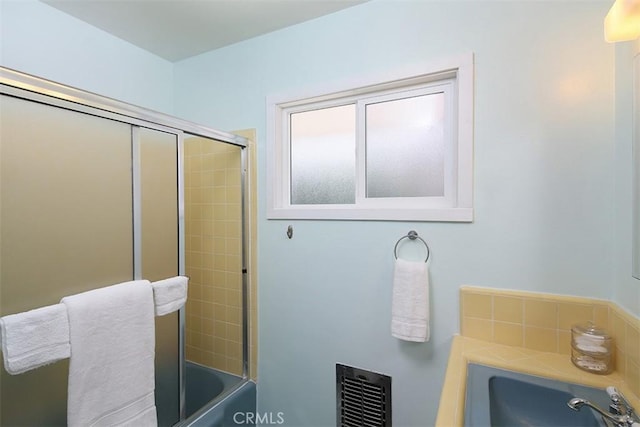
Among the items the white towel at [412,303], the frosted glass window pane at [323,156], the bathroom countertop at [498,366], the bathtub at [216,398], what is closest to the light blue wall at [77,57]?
the frosted glass window pane at [323,156]

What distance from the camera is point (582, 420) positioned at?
843 mm

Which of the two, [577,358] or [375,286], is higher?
[375,286]

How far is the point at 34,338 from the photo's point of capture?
870 millimetres

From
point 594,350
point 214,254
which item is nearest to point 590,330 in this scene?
point 594,350

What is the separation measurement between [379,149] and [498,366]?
1066mm

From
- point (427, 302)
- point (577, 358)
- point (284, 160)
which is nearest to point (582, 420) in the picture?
point (577, 358)

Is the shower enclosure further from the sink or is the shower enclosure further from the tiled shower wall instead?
the sink

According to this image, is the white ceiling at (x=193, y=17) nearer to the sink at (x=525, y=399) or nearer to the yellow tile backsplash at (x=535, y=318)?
the yellow tile backsplash at (x=535, y=318)

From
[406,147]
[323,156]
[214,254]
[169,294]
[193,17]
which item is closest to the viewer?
[169,294]

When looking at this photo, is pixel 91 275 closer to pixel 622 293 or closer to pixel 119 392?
pixel 119 392

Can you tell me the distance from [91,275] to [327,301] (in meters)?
1.05

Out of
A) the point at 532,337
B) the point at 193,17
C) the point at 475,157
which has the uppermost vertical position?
the point at 193,17

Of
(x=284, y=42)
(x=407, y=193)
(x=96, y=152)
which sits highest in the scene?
(x=284, y=42)

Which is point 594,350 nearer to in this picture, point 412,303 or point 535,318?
point 535,318
